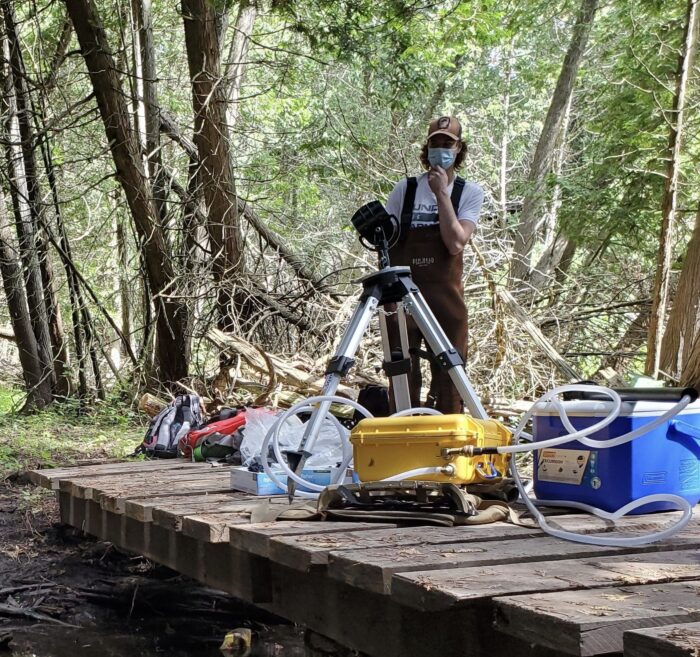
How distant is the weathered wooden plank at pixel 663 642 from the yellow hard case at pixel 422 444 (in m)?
1.53

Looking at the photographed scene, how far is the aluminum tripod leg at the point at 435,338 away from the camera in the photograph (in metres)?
3.91

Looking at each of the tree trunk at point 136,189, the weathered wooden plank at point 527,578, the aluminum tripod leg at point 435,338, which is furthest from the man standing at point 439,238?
the tree trunk at point 136,189

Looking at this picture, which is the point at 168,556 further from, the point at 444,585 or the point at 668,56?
the point at 668,56

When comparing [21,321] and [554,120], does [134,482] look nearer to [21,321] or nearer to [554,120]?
[21,321]

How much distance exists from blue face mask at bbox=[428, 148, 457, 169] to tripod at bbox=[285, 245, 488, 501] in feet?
1.72

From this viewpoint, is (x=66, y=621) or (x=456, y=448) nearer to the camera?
(x=456, y=448)

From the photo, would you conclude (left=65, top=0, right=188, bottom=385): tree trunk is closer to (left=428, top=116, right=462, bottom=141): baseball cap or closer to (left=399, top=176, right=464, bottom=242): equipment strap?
(left=399, top=176, right=464, bottom=242): equipment strap

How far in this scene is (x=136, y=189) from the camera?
30.6 ft

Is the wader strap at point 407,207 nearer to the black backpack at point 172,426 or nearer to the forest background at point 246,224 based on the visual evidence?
the black backpack at point 172,426

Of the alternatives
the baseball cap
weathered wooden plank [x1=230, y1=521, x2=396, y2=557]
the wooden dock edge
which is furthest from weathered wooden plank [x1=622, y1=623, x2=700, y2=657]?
the baseball cap

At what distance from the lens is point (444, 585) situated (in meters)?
2.28

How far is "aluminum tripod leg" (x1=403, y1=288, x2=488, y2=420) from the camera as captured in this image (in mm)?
3912

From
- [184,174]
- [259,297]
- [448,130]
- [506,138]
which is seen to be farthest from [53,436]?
[506,138]

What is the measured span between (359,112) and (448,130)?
12.8m
